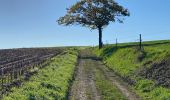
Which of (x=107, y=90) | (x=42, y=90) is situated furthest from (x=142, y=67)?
(x=42, y=90)

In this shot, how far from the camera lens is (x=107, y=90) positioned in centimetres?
3575

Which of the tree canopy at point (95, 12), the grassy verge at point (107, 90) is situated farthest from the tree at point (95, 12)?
the grassy verge at point (107, 90)

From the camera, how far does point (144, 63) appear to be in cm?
5134

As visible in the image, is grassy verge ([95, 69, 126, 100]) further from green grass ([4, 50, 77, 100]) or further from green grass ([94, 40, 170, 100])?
green grass ([4, 50, 77, 100])

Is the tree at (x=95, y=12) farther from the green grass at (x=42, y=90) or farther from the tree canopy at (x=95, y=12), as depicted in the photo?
the green grass at (x=42, y=90)

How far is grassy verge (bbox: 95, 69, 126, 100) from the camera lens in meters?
32.1

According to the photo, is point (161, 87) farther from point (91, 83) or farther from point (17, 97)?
point (17, 97)

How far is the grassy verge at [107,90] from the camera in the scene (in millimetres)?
32125

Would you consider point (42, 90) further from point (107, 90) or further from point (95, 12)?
point (95, 12)

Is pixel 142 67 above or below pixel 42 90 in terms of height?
above

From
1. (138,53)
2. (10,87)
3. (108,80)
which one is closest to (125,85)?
(108,80)

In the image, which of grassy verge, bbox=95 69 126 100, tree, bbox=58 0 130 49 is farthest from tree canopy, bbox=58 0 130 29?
grassy verge, bbox=95 69 126 100

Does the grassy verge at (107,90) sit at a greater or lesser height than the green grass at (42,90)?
lesser

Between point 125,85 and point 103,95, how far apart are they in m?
7.00
